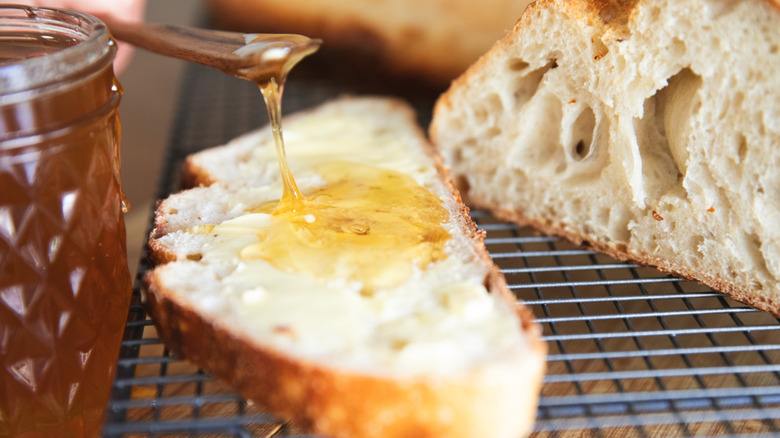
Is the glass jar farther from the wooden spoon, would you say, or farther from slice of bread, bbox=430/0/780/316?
slice of bread, bbox=430/0/780/316

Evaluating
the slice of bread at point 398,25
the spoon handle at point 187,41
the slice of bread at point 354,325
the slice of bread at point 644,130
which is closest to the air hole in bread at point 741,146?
the slice of bread at point 644,130

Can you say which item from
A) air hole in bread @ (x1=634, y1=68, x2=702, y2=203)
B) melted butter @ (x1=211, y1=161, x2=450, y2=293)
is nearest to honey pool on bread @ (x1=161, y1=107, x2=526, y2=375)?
melted butter @ (x1=211, y1=161, x2=450, y2=293)

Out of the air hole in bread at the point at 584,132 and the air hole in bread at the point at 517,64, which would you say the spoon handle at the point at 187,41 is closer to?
the air hole in bread at the point at 517,64

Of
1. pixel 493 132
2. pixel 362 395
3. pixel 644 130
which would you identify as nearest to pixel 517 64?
pixel 493 132

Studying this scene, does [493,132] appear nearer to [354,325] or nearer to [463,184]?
[463,184]

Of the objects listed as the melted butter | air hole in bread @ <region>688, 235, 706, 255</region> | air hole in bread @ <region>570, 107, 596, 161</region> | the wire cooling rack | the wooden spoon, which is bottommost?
the wire cooling rack
